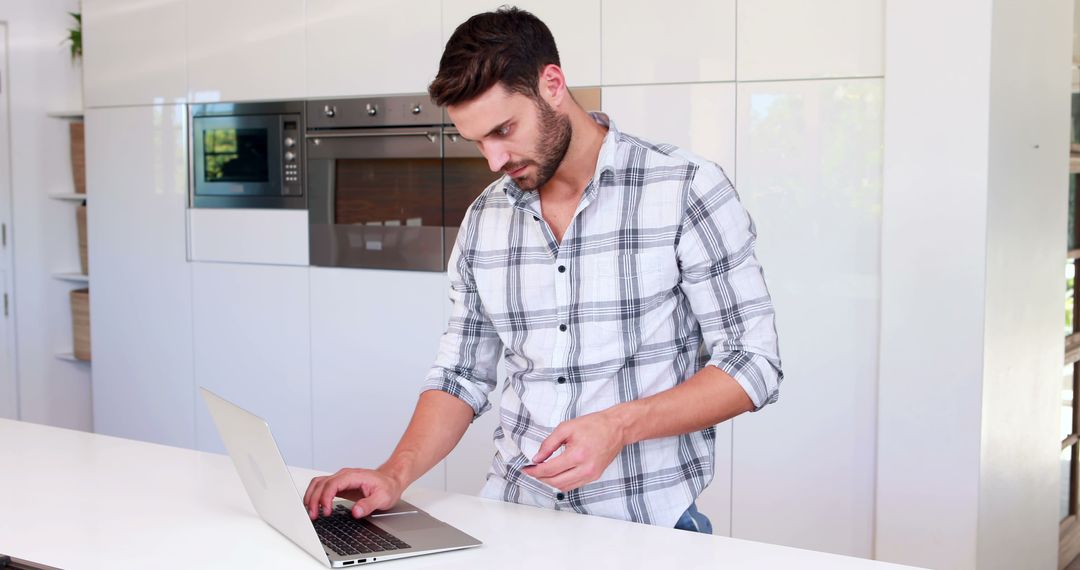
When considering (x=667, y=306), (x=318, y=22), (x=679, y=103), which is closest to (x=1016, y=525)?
(x=679, y=103)

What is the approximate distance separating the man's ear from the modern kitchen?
0.88ft

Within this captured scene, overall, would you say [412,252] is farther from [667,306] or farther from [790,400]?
[667,306]

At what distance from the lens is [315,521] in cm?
159

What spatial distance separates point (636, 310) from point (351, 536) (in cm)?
56

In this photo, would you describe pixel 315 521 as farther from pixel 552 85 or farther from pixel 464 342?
pixel 552 85

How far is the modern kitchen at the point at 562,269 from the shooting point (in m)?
1.96

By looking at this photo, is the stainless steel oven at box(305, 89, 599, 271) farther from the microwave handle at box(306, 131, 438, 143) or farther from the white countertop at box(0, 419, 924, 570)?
the white countertop at box(0, 419, 924, 570)

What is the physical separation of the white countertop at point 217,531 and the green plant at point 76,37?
317cm

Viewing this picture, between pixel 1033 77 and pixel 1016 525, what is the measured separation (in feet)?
4.05

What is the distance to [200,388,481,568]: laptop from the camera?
1407mm

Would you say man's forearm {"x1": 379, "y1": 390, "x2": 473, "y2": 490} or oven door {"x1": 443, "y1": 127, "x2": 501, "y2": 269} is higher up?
oven door {"x1": 443, "y1": 127, "x2": 501, "y2": 269}

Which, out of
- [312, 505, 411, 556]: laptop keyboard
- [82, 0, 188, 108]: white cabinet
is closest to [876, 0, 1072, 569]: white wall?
[312, 505, 411, 556]: laptop keyboard

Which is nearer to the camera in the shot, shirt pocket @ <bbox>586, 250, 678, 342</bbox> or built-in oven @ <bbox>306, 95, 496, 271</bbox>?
shirt pocket @ <bbox>586, 250, 678, 342</bbox>

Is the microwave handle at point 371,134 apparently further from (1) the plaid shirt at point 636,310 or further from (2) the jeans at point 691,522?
(2) the jeans at point 691,522
